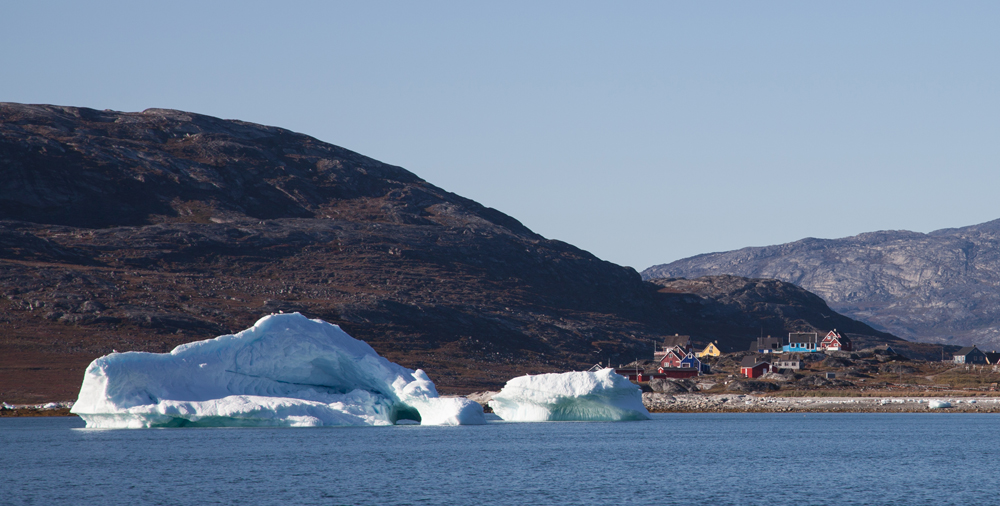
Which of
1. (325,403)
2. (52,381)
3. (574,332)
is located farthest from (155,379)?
(574,332)

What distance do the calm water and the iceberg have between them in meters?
1.53

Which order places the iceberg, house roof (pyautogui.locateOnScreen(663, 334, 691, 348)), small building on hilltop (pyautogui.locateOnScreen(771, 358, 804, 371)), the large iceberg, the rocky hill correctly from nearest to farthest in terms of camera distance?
the large iceberg < the iceberg < the rocky hill < small building on hilltop (pyautogui.locateOnScreen(771, 358, 804, 371)) < house roof (pyautogui.locateOnScreen(663, 334, 691, 348))

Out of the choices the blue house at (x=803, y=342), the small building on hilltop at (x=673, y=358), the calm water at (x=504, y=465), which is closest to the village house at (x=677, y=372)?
the small building on hilltop at (x=673, y=358)

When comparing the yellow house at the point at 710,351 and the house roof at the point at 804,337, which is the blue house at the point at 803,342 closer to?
the house roof at the point at 804,337

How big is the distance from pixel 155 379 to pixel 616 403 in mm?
33249

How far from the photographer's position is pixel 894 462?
5366 cm

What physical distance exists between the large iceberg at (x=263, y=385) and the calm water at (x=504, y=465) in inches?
76.8

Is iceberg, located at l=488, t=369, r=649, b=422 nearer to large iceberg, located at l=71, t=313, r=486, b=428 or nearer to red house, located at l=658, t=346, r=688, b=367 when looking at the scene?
large iceberg, located at l=71, t=313, r=486, b=428

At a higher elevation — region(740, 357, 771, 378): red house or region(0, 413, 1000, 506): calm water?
region(740, 357, 771, 378): red house

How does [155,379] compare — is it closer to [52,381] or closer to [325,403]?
[325,403]

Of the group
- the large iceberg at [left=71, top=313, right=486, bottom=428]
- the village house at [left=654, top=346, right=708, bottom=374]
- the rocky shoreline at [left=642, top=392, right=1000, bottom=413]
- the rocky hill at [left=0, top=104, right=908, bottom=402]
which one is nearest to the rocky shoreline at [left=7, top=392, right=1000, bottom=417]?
the rocky shoreline at [left=642, top=392, right=1000, bottom=413]

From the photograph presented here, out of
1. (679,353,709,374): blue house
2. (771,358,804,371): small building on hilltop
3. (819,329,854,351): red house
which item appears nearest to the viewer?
(771,358,804,371): small building on hilltop

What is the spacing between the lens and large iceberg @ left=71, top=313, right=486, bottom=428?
62.1 m

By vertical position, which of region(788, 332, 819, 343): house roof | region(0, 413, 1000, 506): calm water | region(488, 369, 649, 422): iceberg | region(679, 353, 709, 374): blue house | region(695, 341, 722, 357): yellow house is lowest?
region(0, 413, 1000, 506): calm water
